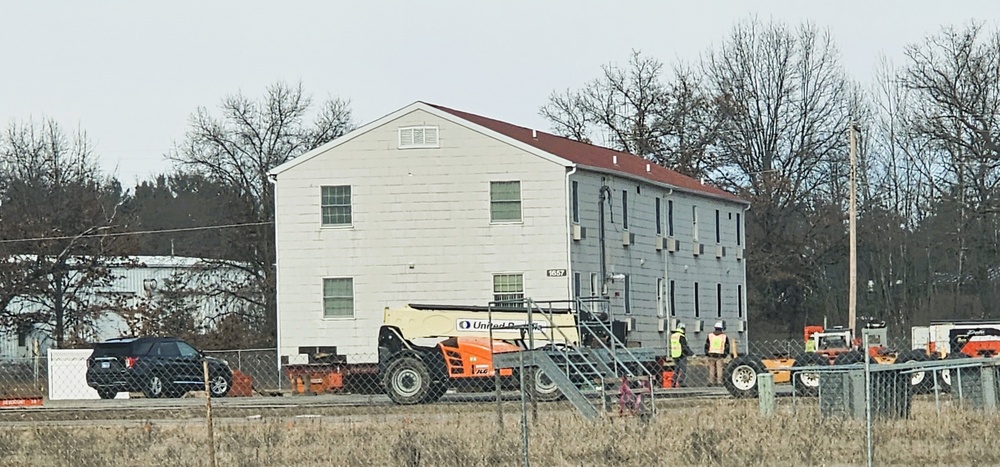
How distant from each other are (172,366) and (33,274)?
27.1 meters

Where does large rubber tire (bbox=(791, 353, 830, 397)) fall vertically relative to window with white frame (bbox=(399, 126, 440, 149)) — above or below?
below

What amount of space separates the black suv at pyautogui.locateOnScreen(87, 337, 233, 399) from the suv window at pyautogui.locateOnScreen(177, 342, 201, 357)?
131 mm

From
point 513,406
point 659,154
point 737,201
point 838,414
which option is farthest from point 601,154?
point 838,414

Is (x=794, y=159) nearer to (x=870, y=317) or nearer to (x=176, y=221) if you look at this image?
(x=870, y=317)

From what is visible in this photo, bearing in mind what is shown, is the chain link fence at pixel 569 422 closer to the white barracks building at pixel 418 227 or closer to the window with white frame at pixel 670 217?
the white barracks building at pixel 418 227

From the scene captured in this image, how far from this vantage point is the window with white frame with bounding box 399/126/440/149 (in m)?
43.4

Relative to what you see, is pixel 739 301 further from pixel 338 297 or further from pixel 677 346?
pixel 677 346

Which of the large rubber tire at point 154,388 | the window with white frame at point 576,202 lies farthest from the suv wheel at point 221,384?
the window with white frame at point 576,202

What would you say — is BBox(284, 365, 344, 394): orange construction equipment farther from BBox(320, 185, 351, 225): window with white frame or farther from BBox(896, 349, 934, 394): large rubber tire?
BBox(896, 349, 934, 394): large rubber tire

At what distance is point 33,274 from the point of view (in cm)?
5944

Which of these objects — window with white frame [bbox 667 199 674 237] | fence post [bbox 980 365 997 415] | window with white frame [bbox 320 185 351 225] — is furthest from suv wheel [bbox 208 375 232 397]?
fence post [bbox 980 365 997 415]

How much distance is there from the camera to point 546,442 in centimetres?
1723

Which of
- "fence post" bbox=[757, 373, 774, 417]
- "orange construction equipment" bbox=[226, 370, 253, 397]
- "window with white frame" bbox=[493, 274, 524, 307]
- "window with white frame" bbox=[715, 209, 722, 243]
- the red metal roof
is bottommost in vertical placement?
"orange construction equipment" bbox=[226, 370, 253, 397]

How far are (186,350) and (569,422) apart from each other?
18355 mm
